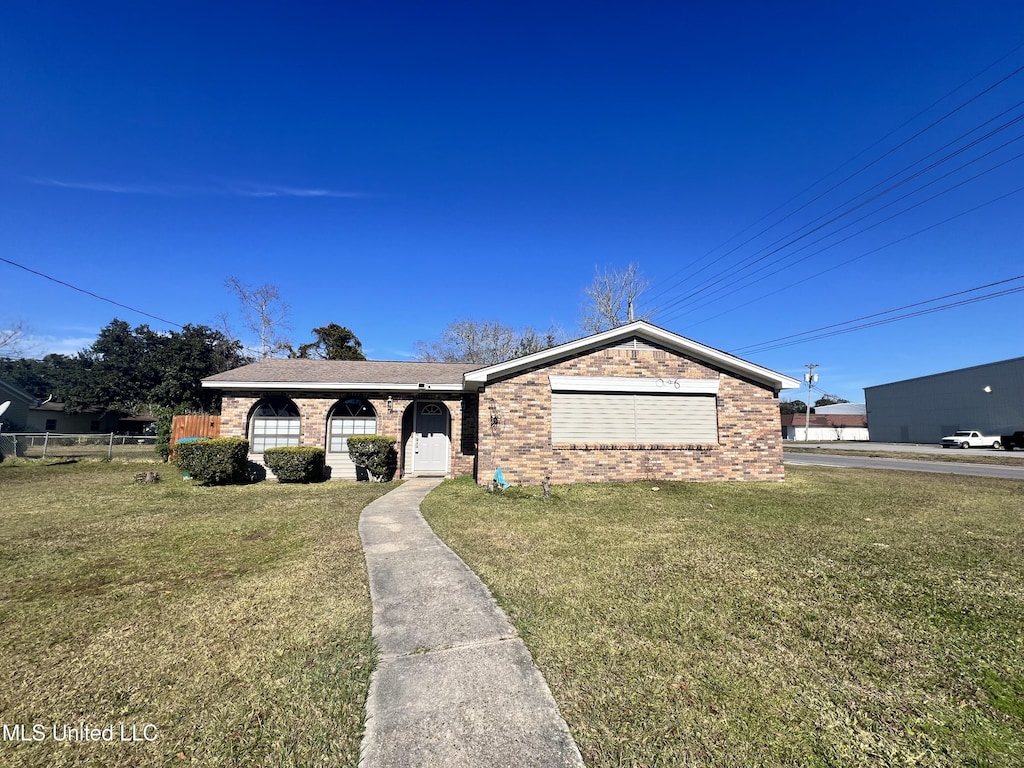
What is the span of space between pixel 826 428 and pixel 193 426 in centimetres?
6732

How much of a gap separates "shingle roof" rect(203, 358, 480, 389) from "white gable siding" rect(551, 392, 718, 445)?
376 cm

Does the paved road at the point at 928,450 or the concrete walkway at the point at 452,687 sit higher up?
the paved road at the point at 928,450

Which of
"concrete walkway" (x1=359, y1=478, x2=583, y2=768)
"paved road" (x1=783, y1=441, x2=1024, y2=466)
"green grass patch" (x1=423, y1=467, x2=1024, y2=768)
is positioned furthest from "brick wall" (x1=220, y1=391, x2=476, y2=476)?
"paved road" (x1=783, y1=441, x2=1024, y2=466)

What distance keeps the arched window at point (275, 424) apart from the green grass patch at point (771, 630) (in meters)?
8.34

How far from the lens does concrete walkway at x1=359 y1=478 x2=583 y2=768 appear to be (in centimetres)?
237

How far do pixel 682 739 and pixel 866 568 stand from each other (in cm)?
453

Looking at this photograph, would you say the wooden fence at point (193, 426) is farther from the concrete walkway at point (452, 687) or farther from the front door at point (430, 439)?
the concrete walkway at point (452, 687)

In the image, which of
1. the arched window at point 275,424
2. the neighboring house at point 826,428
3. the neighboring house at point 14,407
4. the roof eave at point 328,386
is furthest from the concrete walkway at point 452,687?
the neighboring house at point 826,428

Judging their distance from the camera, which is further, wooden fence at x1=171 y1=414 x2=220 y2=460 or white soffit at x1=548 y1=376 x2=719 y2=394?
wooden fence at x1=171 y1=414 x2=220 y2=460

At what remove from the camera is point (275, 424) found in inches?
555

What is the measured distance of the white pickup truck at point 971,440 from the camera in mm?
34281

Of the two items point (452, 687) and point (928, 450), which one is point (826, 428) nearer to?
point (928, 450)

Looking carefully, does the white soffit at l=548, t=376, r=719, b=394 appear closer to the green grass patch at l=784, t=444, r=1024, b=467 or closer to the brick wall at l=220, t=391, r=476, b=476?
the brick wall at l=220, t=391, r=476, b=476

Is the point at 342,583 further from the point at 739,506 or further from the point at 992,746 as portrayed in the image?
the point at 739,506
